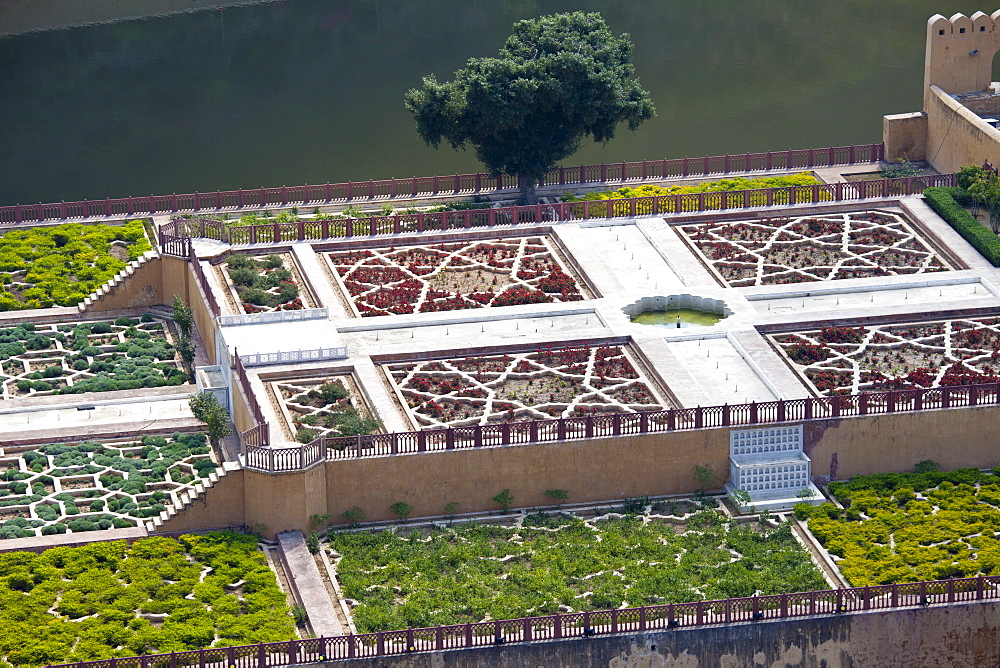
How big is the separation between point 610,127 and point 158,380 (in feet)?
53.0

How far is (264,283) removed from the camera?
63188 millimetres

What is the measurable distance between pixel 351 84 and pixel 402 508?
1542 inches

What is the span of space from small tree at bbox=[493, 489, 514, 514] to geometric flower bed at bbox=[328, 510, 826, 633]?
0.71 m

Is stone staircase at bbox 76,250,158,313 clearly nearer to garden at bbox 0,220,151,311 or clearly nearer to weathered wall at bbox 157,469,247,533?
garden at bbox 0,220,151,311

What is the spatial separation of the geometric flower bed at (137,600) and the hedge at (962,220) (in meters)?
21.7

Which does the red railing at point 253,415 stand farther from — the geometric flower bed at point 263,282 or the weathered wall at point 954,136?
the weathered wall at point 954,136

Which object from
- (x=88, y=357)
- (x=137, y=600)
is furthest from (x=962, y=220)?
(x=137, y=600)

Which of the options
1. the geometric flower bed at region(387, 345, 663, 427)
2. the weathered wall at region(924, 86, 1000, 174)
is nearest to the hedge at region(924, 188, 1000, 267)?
the weathered wall at region(924, 86, 1000, 174)

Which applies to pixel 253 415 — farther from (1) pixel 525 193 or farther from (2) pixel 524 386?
(1) pixel 525 193

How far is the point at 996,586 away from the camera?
49250mm

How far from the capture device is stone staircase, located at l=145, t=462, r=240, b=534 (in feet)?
173

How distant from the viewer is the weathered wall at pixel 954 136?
69.1 metres

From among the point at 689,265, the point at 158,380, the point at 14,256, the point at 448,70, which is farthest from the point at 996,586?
the point at 448,70

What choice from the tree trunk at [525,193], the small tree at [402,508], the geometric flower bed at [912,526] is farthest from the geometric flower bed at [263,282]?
the geometric flower bed at [912,526]
